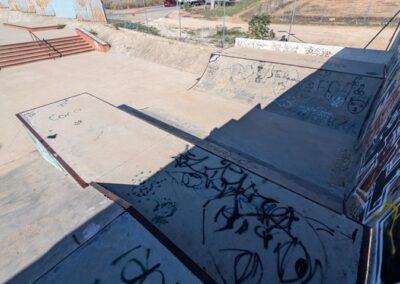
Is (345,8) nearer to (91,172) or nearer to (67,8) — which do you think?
(67,8)

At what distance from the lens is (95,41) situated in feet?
59.6

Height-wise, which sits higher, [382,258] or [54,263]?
[382,258]

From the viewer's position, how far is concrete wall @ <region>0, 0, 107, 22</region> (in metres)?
20.1

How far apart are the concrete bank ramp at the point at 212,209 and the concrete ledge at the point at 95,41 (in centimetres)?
1417

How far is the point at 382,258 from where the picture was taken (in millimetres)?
2609

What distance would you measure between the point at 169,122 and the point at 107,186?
444cm

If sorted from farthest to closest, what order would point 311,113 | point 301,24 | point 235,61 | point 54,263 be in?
point 301,24 < point 235,61 < point 311,113 < point 54,263

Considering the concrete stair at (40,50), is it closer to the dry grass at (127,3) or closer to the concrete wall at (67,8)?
the concrete wall at (67,8)

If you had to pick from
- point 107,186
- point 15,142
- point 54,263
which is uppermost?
point 54,263

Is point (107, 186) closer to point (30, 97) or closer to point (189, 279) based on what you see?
point (189, 279)

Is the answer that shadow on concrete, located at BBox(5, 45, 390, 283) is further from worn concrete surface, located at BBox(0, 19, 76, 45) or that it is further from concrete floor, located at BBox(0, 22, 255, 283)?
worn concrete surface, located at BBox(0, 19, 76, 45)

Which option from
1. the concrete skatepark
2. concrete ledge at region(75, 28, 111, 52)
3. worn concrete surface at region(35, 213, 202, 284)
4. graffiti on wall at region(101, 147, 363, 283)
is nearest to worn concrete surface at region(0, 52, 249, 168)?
the concrete skatepark

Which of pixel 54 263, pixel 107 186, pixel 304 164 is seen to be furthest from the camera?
pixel 304 164

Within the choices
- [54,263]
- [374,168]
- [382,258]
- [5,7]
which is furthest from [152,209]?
[5,7]
